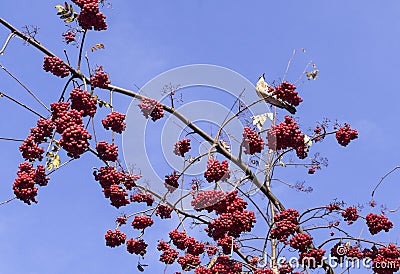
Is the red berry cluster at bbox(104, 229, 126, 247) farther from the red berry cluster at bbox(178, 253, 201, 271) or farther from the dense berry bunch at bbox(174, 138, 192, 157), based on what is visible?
the dense berry bunch at bbox(174, 138, 192, 157)

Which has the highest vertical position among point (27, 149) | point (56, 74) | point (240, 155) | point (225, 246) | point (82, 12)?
point (82, 12)

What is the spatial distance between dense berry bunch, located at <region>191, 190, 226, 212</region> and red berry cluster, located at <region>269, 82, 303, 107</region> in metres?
1.04

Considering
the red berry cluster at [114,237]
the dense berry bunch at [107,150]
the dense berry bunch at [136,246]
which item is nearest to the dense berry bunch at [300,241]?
the dense berry bunch at [136,246]

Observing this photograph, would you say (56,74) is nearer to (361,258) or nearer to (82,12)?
(82,12)

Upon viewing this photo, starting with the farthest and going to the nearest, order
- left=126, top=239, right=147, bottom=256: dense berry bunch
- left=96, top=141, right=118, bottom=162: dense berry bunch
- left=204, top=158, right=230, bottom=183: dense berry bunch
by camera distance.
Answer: left=126, top=239, right=147, bottom=256: dense berry bunch
left=96, top=141, right=118, bottom=162: dense berry bunch
left=204, top=158, right=230, bottom=183: dense berry bunch

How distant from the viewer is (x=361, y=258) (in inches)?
217

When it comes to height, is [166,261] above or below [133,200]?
below

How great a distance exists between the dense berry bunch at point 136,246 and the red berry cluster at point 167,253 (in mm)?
174

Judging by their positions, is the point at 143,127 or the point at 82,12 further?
the point at 143,127

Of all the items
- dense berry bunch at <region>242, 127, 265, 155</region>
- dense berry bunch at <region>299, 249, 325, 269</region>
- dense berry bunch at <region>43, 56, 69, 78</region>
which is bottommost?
dense berry bunch at <region>299, 249, 325, 269</region>

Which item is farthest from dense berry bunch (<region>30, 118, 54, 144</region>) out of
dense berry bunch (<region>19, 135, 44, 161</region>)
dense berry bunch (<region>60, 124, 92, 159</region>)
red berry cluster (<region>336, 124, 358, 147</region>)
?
red berry cluster (<region>336, 124, 358, 147</region>)

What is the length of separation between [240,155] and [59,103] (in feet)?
4.92

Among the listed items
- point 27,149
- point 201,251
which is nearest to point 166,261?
point 201,251

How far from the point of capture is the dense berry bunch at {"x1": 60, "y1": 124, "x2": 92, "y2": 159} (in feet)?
13.4
